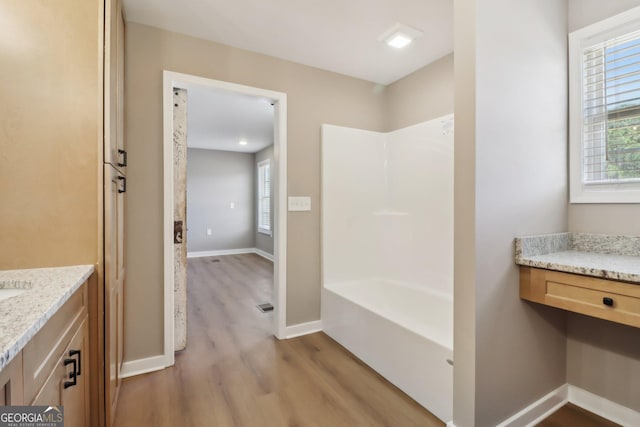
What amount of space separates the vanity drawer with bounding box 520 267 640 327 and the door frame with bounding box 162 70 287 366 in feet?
5.98

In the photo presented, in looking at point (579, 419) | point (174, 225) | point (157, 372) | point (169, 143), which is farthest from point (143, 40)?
point (579, 419)

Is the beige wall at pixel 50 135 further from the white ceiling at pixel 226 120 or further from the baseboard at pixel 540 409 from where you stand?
A: the baseboard at pixel 540 409

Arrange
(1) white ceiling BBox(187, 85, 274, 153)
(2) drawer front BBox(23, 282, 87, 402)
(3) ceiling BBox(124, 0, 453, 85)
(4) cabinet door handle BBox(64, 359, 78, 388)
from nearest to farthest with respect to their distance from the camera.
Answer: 1. (2) drawer front BBox(23, 282, 87, 402)
2. (4) cabinet door handle BBox(64, 359, 78, 388)
3. (3) ceiling BBox(124, 0, 453, 85)
4. (1) white ceiling BBox(187, 85, 274, 153)

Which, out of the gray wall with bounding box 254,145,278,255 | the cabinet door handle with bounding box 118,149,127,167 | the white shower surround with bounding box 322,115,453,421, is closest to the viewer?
the cabinet door handle with bounding box 118,149,127,167

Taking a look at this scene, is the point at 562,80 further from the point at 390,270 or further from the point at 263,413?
the point at 263,413

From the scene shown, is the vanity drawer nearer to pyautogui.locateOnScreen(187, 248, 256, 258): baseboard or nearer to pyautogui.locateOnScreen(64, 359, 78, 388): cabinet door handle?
pyautogui.locateOnScreen(64, 359, 78, 388): cabinet door handle

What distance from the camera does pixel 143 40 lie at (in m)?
2.18

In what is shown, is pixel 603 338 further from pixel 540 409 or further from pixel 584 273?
pixel 584 273

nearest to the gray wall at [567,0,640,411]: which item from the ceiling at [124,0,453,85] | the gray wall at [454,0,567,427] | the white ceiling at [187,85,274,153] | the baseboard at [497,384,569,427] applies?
the baseboard at [497,384,569,427]

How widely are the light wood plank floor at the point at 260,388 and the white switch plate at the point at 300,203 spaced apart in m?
1.18

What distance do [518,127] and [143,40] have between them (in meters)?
2.51

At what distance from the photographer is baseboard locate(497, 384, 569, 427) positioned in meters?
1.55

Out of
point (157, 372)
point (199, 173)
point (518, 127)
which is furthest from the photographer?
point (199, 173)

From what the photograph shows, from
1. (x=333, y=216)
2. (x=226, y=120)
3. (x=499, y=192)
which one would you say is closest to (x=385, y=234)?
(x=333, y=216)
